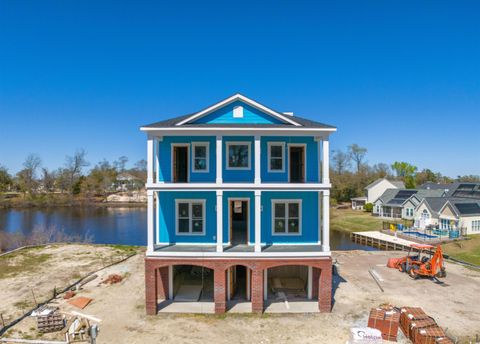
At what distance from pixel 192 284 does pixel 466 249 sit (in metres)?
25.3

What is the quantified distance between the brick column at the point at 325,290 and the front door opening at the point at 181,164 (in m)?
7.27

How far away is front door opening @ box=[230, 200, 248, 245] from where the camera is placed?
14.1 meters

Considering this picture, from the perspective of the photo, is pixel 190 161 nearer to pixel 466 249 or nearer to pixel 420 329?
pixel 420 329

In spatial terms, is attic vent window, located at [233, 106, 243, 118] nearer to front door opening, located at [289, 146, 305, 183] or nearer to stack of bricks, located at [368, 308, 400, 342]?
front door opening, located at [289, 146, 305, 183]

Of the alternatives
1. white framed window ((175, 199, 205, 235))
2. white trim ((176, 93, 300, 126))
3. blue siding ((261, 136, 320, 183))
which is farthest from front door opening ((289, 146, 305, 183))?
white framed window ((175, 199, 205, 235))

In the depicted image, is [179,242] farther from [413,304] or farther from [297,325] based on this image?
[413,304]

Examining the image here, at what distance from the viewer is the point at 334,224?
4497cm

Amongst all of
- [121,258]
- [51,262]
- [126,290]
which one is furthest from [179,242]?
[51,262]

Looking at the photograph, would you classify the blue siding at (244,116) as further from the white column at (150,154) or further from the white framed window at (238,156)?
the white column at (150,154)

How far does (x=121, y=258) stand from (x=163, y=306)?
9.76m

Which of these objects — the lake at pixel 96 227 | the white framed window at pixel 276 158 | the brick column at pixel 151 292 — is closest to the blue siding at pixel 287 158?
the white framed window at pixel 276 158

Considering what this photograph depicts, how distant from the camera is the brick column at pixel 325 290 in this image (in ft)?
40.8

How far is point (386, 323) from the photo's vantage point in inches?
423

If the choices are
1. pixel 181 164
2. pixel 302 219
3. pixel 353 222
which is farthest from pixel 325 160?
pixel 353 222
